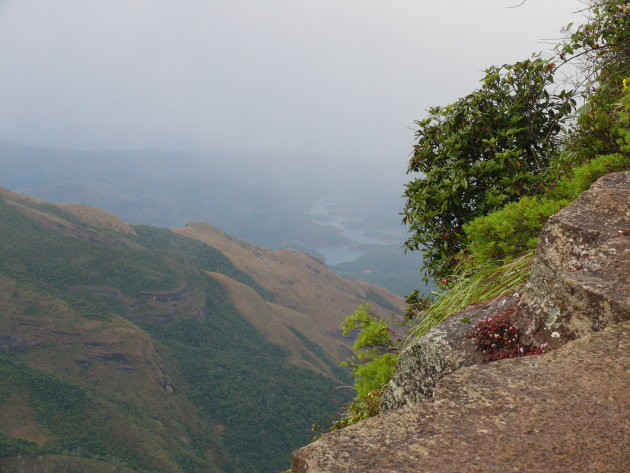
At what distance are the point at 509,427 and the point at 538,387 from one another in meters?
0.44

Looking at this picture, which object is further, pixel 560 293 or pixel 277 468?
pixel 277 468

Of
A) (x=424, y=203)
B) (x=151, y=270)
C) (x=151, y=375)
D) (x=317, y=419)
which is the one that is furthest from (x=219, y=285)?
(x=424, y=203)

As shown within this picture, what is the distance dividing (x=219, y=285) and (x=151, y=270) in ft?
64.2

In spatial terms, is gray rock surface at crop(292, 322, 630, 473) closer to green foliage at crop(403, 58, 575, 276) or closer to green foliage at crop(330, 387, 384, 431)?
green foliage at crop(330, 387, 384, 431)

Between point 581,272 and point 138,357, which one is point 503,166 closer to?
A: point 581,272

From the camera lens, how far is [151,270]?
130 m

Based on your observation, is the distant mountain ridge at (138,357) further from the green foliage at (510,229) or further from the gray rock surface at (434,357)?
the gray rock surface at (434,357)

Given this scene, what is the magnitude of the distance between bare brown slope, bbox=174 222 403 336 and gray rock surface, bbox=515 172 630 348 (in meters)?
156

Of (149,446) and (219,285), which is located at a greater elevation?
(219,285)

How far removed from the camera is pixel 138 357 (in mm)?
94312

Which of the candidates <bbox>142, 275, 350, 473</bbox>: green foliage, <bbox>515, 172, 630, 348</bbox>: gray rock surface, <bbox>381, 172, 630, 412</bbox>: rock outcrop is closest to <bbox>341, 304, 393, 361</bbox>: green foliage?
<bbox>381, 172, 630, 412</bbox>: rock outcrop

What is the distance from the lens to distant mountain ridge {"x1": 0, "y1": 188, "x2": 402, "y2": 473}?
70.5m

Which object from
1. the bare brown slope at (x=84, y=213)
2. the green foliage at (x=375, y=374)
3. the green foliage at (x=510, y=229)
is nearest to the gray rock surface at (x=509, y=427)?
the green foliage at (x=375, y=374)

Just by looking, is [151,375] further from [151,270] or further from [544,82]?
[544,82]
